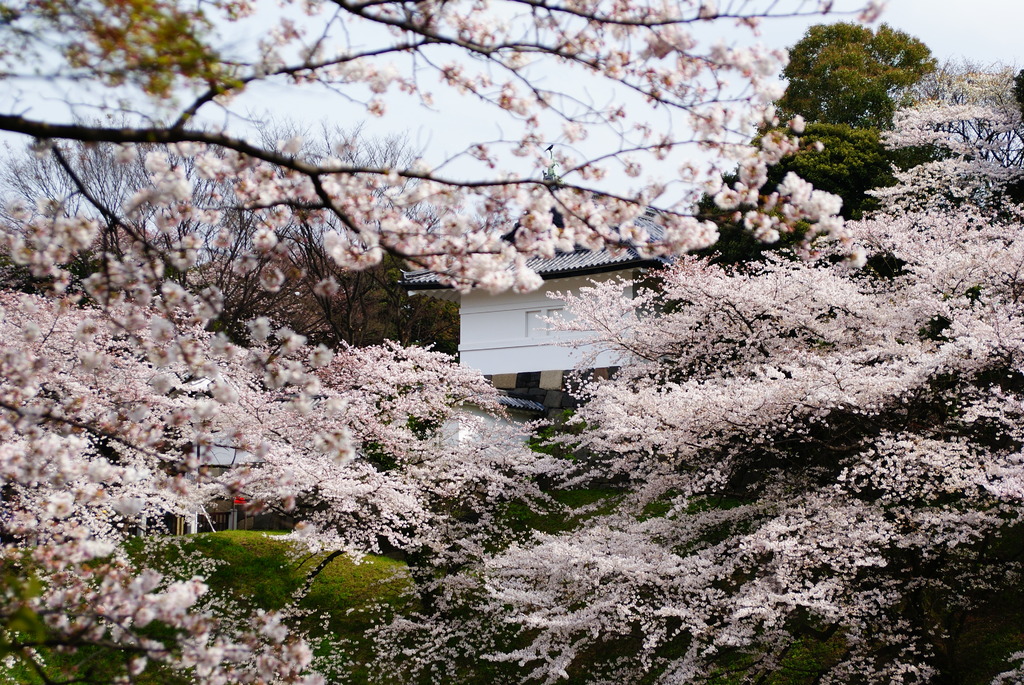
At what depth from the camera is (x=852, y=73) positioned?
18141 millimetres

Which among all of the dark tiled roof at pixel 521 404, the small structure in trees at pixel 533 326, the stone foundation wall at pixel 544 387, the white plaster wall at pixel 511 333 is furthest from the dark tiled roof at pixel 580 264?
the dark tiled roof at pixel 521 404

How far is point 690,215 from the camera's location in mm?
3381

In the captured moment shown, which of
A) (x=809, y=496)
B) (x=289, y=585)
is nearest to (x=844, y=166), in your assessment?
(x=809, y=496)

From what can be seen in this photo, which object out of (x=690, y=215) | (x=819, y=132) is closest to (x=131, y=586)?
(x=690, y=215)

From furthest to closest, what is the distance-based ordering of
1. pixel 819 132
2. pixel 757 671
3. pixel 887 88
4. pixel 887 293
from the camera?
pixel 887 88, pixel 819 132, pixel 887 293, pixel 757 671

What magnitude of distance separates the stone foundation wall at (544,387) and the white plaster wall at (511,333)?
11 centimetres

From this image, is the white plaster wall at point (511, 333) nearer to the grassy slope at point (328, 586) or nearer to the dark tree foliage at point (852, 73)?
the grassy slope at point (328, 586)

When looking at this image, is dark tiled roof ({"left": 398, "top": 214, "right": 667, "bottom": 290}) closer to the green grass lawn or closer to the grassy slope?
the grassy slope

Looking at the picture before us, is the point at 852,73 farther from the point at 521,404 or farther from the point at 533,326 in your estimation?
the point at 521,404

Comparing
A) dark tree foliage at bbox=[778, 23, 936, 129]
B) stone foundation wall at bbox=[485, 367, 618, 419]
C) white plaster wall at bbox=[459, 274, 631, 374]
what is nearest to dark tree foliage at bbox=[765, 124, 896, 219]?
dark tree foliage at bbox=[778, 23, 936, 129]

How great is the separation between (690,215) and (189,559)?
454 inches

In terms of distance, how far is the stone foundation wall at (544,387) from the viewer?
1500cm

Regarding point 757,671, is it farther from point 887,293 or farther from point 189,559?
point 189,559

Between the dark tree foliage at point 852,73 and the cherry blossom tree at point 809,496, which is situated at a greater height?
the dark tree foliage at point 852,73
